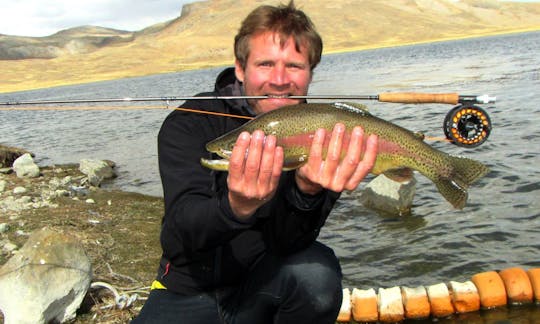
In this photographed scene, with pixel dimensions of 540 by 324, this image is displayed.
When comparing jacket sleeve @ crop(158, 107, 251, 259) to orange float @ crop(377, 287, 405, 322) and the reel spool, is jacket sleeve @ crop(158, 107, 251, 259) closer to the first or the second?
the reel spool

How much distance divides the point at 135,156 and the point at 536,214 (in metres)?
12.8

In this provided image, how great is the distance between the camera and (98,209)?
9.03m

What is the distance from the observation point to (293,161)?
273cm

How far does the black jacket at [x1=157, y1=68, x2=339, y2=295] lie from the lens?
280cm

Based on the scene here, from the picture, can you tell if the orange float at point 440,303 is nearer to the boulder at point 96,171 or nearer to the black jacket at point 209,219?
the black jacket at point 209,219

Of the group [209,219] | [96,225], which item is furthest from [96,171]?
[209,219]

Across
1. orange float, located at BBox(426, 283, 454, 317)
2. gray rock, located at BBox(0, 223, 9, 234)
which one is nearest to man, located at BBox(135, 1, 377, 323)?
orange float, located at BBox(426, 283, 454, 317)

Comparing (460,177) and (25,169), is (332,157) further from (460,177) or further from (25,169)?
(25,169)

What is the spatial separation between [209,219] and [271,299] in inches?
36.7

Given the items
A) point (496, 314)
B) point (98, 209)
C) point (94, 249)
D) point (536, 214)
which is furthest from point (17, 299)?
point (536, 214)

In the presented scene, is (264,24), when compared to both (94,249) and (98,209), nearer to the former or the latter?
(94,249)

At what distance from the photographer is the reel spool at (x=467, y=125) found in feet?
13.3

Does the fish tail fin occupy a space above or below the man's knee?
above

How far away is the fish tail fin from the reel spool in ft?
2.35
